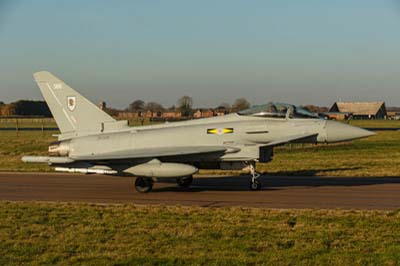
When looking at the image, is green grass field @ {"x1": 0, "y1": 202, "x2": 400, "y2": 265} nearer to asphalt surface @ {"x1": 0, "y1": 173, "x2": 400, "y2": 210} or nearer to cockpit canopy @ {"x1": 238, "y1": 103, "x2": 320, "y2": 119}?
asphalt surface @ {"x1": 0, "y1": 173, "x2": 400, "y2": 210}

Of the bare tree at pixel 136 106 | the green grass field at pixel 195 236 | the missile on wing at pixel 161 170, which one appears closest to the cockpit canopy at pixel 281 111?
the missile on wing at pixel 161 170

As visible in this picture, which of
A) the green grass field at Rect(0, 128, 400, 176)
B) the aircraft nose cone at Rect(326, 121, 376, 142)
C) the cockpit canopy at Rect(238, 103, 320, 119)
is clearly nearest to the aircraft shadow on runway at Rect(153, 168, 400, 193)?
the green grass field at Rect(0, 128, 400, 176)

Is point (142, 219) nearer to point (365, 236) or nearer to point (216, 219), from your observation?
point (216, 219)

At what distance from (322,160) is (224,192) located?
11.7m

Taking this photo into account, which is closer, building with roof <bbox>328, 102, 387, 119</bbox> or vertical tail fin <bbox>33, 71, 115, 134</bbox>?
vertical tail fin <bbox>33, 71, 115, 134</bbox>

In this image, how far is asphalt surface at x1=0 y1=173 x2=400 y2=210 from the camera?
47.8 feet

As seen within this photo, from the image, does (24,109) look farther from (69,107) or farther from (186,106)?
(69,107)

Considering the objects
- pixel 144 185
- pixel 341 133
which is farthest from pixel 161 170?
pixel 341 133

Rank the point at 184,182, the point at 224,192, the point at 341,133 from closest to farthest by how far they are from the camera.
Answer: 1. the point at 341,133
2. the point at 224,192
3. the point at 184,182

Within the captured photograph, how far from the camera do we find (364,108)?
16050 cm

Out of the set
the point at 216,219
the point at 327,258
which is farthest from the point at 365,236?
the point at 216,219

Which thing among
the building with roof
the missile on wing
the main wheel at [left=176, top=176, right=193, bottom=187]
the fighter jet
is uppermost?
the building with roof

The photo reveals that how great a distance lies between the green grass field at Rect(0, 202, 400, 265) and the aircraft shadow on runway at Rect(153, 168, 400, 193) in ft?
15.6

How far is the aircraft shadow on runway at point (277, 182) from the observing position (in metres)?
17.9
